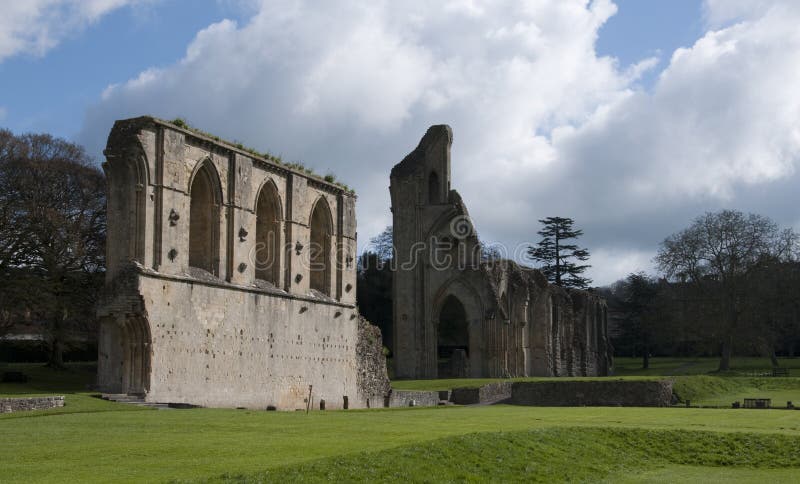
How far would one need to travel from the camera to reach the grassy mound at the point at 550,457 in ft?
45.4

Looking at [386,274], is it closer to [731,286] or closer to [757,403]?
[731,286]

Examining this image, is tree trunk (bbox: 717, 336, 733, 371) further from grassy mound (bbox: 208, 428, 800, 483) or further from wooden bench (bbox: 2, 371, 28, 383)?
grassy mound (bbox: 208, 428, 800, 483)

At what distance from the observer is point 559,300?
6756cm

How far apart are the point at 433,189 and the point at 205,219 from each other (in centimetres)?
2697

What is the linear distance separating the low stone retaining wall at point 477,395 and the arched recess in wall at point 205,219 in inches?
584

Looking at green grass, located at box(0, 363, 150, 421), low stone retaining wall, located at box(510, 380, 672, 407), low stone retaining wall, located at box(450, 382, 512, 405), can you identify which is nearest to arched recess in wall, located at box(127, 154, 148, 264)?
green grass, located at box(0, 363, 150, 421)

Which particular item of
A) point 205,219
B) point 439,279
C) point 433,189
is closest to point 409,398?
point 205,219

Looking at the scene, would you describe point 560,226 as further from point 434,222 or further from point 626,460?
point 626,460

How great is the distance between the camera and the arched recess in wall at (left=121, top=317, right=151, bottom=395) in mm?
27469

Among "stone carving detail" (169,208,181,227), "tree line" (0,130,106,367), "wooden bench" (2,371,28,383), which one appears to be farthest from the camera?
"tree line" (0,130,106,367)

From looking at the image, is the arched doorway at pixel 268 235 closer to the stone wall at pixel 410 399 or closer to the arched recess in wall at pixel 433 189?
the stone wall at pixel 410 399

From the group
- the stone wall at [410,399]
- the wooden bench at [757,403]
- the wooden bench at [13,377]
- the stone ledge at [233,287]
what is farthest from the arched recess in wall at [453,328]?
the wooden bench at [13,377]

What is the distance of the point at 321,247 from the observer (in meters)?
39.0

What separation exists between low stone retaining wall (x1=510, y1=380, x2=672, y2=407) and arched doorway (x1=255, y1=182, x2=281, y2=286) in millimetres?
13108
